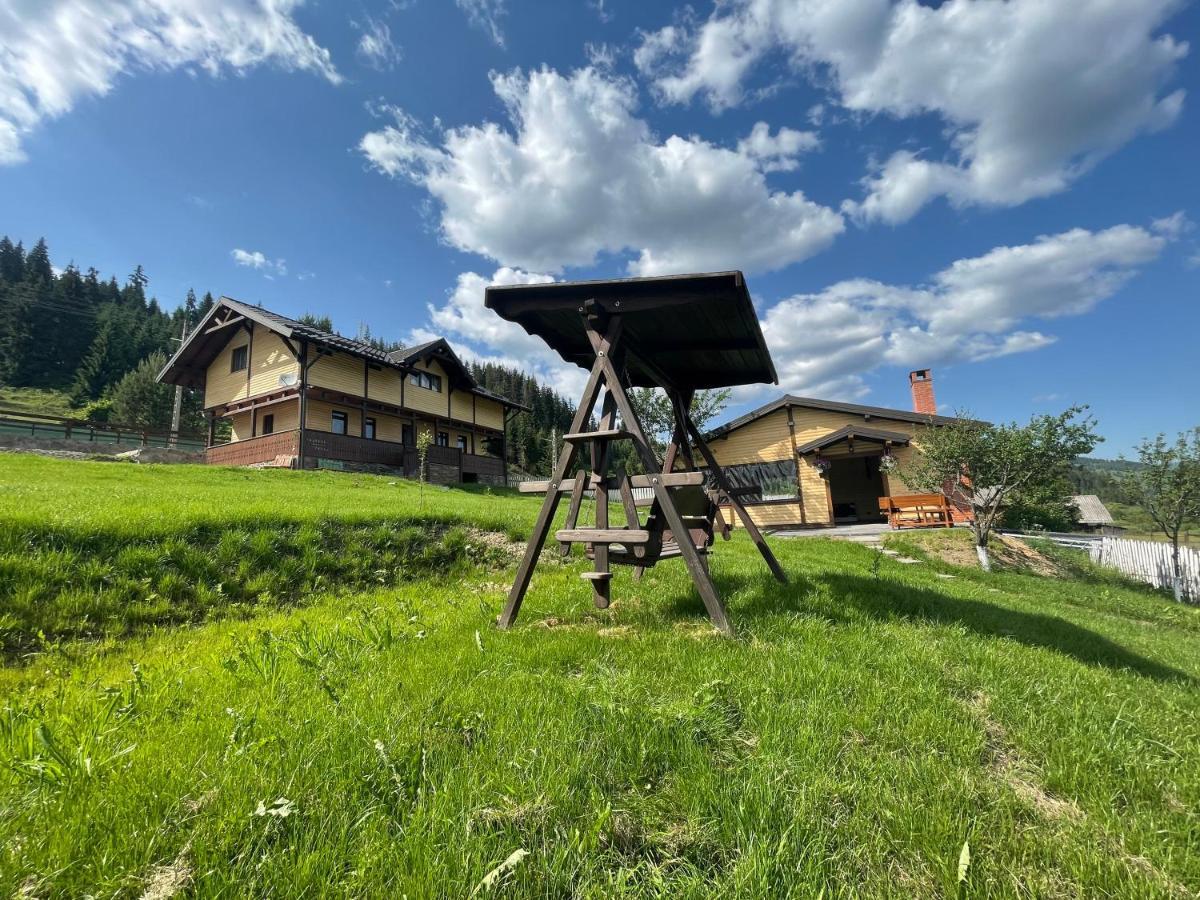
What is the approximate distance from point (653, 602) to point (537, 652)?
206 cm

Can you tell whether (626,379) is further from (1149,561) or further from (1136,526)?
(1136,526)

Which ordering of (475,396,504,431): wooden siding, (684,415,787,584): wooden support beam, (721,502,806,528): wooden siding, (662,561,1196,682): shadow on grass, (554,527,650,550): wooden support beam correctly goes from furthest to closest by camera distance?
(475,396,504,431): wooden siding → (721,502,806,528): wooden siding → (684,415,787,584): wooden support beam → (662,561,1196,682): shadow on grass → (554,527,650,550): wooden support beam

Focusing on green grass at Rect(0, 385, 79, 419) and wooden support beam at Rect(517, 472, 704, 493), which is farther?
green grass at Rect(0, 385, 79, 419)

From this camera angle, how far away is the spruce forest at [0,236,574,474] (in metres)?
51.8

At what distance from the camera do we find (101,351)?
211 ft

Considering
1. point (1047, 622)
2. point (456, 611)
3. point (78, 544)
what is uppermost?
point (78, 544)

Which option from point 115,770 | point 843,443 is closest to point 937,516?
point 843,443

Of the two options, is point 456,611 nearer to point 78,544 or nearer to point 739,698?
point 739,698

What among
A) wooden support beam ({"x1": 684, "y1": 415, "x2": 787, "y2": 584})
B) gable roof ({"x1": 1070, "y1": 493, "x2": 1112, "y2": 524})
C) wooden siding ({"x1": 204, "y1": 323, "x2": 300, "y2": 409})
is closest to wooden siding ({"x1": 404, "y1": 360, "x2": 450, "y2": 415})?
wooden siding ({"x1": 204, "y1": 323, "x2": 300, "y2": 409})

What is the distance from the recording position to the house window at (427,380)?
29297mm

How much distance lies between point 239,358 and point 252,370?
1.92 meters

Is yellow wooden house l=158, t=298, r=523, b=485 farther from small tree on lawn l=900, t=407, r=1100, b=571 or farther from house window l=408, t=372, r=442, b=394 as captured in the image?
small tree on lawn l=900, t=407, r=1100, b=571

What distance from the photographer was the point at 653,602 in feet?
17.5

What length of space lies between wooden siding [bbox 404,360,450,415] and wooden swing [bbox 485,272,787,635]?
24.9 metres
